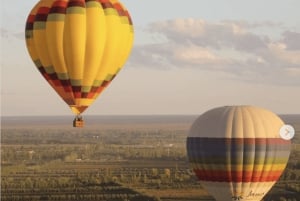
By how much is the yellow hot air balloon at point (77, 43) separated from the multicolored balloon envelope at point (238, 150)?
209 inches

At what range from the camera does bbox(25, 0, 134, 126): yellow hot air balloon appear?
32469 mm

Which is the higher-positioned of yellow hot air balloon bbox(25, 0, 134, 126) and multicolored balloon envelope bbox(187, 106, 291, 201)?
yellow hot air balloon bbox(25, 0, 134, 126)

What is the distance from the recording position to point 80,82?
3294 cm

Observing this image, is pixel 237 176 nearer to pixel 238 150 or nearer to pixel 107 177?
pixel 238 150

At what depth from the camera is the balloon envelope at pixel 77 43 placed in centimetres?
3247

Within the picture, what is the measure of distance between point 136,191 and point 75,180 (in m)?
11.1

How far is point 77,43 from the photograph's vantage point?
106ft

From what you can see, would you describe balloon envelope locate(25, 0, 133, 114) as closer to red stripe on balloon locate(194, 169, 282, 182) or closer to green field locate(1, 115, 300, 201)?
red stripe on balloon locate(194, 169, 282, 182)

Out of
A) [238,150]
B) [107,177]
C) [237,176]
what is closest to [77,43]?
[238,150]

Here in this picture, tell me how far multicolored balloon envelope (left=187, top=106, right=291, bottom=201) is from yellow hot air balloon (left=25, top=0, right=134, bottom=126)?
5307 millimetres

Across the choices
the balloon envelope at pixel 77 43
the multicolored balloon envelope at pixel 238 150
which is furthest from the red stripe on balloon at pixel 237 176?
the balloon envelope at pixel 77 43

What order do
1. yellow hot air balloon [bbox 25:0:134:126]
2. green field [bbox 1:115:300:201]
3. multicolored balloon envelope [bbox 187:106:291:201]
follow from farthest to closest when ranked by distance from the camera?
green field [bbox 1:115:300:201] → multicolored balloon envelope [bbox 187:106:291:201] → yellow hot air balloon [bbox 25:0:134:126]

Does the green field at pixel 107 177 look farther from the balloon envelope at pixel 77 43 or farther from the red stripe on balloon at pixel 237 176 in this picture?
the balloon envelope at pixel 77 43

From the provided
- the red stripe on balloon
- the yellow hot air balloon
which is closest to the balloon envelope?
the yellow hot air balloon
